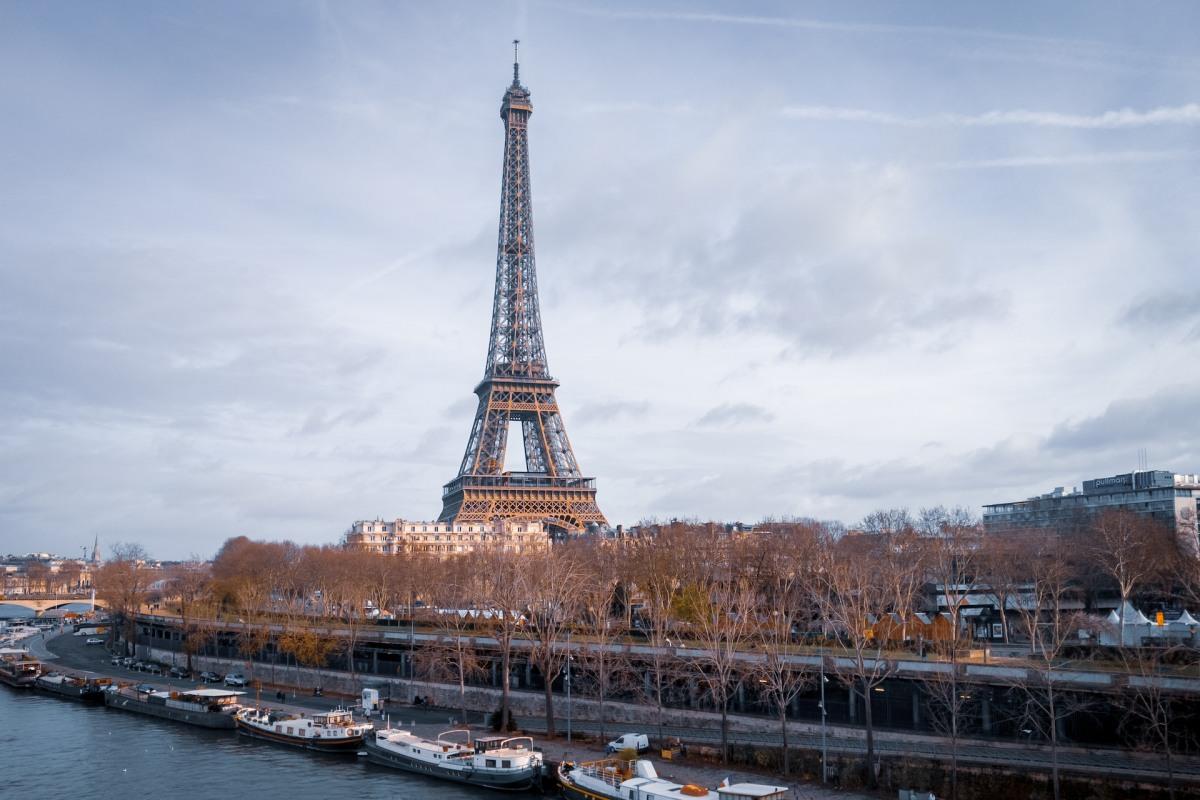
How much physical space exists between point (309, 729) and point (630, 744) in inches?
751

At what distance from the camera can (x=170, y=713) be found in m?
63.3

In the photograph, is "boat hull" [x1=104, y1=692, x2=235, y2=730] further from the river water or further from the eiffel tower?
the eiffel tower

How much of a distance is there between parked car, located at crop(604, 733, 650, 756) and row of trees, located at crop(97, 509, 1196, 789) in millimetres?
3095

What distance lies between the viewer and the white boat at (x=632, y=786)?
34438 mm

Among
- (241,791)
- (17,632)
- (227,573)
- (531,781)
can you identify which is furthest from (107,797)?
(17,632)

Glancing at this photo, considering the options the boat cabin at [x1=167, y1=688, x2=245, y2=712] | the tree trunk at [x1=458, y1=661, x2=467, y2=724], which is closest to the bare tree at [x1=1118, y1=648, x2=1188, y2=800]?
the tree trunk at [x1=458, y1=661, x2=467, y2=724]

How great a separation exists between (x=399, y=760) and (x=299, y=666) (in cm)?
2860

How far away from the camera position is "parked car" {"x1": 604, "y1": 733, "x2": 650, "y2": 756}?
1710 inches

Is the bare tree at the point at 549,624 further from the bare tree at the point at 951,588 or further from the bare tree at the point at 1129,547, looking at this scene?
the bare tree at the point at 1129,547

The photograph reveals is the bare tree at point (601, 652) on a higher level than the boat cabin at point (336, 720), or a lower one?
higher

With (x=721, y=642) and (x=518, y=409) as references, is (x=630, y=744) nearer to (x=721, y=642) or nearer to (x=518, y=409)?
(x=721, y=642)

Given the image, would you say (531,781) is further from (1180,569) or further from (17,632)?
(17,632)

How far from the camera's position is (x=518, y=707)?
56562mm

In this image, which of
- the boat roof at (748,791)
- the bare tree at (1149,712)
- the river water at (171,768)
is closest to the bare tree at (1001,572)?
the bare tree at (1149,712)
